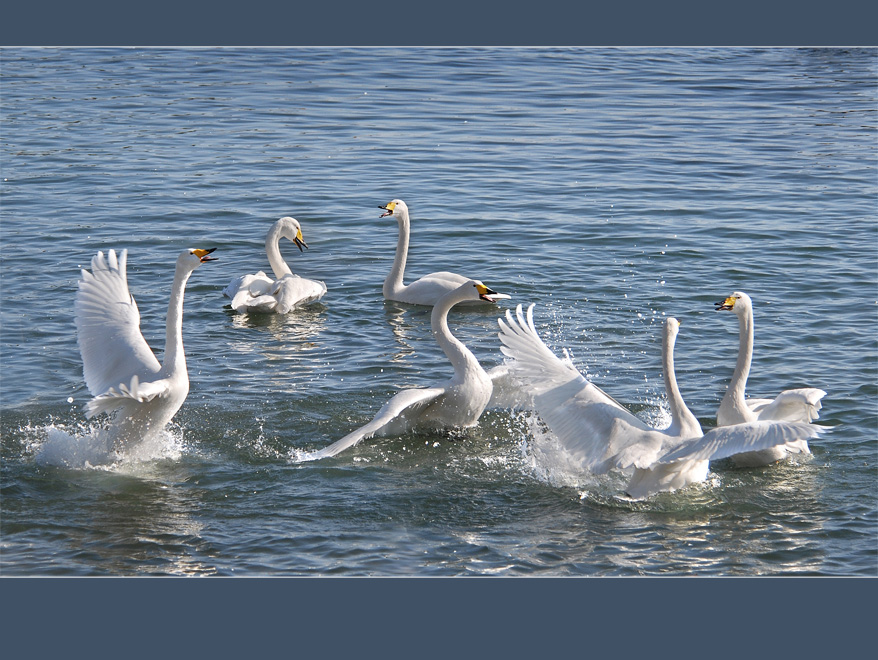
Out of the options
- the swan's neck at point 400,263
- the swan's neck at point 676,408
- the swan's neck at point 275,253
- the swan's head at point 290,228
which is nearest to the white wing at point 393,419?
the swan's neck at point 676,408

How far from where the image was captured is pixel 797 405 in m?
8.59

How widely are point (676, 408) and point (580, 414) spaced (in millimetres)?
715

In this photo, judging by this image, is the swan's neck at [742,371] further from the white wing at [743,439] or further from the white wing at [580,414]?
the white wing at [743,439]

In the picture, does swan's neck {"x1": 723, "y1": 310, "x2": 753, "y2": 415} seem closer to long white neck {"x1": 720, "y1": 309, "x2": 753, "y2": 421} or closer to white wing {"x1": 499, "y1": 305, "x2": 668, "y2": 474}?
long white neck {"x1": 720, "y1": 309, "x2": 753, "y2": 421}

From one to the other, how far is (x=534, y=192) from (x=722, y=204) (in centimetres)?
270

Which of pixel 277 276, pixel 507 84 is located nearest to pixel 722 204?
pixel 507 84

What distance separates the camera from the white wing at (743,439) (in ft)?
23.5

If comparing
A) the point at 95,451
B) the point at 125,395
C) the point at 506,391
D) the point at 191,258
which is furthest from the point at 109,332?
the point at 506,391

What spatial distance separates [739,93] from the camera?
1366 centimetres

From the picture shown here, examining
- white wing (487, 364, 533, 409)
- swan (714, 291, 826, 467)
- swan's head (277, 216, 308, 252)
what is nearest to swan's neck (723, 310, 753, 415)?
swan (714, 291, 826, 467)

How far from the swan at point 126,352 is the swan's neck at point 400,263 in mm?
4443

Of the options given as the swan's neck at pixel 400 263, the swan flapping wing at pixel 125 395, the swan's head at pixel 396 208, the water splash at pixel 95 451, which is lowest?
the water splash at pixel 95 451

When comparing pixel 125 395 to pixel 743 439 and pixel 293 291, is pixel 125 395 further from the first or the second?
pixel 293 291

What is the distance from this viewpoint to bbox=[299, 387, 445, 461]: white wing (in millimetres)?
8156
